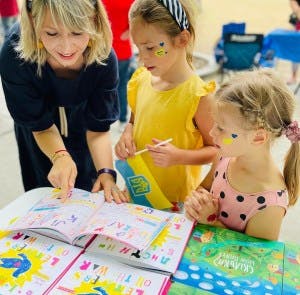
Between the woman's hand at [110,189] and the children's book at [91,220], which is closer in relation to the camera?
the children's book at [91,220]

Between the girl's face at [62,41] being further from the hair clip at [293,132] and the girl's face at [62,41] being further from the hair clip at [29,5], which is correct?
the hair clip at [293,132]

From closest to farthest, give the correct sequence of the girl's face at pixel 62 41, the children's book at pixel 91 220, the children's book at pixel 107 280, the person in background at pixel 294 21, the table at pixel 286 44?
the children's book at pixel 107 280 → the children's book at pixel 91 220 → the girl's face at pixel 62 41 → the table at pixel 286 44 → the person in background at pixel 294 21

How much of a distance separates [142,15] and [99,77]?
0.22 m

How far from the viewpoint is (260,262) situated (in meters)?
0.79

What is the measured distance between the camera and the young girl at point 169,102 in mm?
1045

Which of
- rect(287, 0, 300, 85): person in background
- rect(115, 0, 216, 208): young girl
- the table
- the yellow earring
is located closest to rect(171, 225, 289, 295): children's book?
rect(115, 0, 216, 208): young girl

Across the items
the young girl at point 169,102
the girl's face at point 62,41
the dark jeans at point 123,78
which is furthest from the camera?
the dark jeans at point 123,78

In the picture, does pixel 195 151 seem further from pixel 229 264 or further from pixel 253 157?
pixel 229 264

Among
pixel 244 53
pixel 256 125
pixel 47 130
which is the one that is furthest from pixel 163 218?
pixel 244 53

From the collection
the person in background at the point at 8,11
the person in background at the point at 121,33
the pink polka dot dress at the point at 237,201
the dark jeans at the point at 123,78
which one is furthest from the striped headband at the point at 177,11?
the person in background at the point at 8,11

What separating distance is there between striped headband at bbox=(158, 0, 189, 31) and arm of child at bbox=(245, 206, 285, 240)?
0.55 meters

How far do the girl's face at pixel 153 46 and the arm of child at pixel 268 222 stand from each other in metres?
0.50

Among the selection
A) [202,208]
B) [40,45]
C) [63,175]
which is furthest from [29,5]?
[202,208]

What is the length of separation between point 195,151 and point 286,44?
2713 mm
